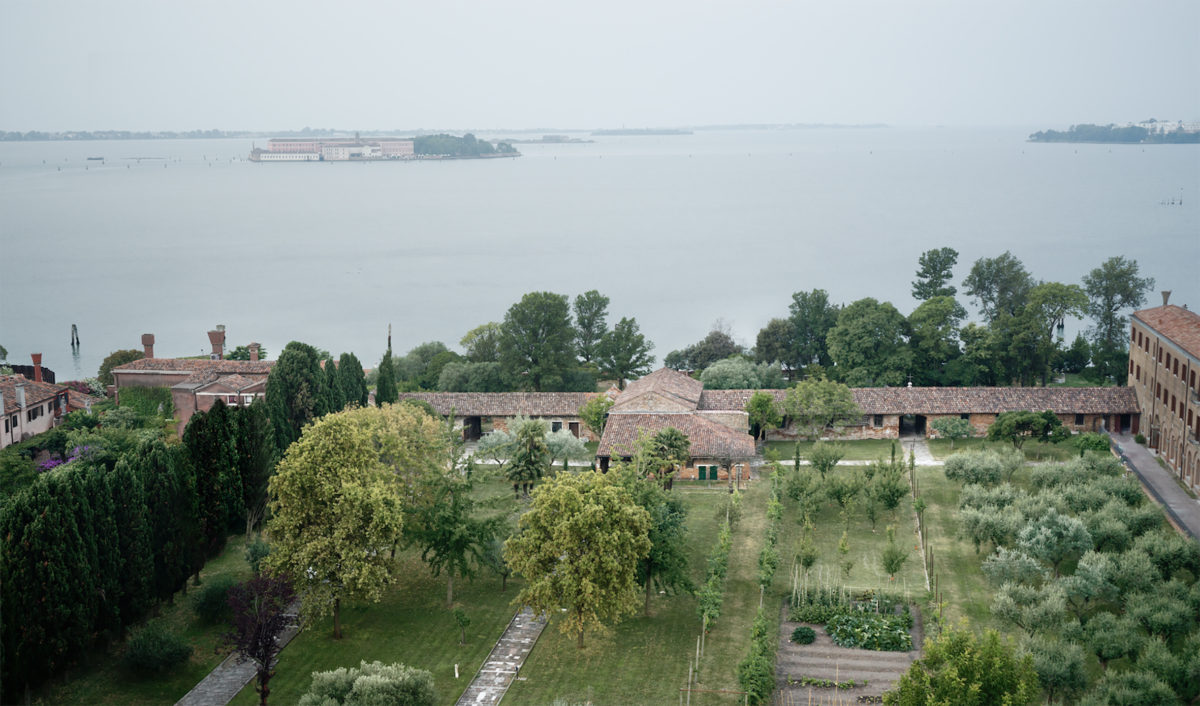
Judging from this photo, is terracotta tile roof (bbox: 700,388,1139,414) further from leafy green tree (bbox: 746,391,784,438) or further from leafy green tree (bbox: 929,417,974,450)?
leafy green tree (bbox: 746,391,784,438)

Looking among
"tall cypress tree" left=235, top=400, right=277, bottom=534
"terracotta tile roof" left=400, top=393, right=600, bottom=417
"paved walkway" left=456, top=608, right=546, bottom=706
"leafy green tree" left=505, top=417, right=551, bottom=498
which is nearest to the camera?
A: "paved walkway" left=456, top=608, right=546, bottom=706

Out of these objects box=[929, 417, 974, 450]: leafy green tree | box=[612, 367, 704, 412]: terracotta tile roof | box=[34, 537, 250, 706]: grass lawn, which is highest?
box=[612, 367, 704, 412]: terracotta tile roof

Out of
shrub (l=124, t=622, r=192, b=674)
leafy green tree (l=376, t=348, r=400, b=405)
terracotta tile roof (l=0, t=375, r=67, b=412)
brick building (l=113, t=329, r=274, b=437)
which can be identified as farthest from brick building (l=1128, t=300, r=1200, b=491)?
terracotta tile roof (l=0, t=375, r=67, b=412)

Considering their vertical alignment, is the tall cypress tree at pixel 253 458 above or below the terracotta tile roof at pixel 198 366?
below

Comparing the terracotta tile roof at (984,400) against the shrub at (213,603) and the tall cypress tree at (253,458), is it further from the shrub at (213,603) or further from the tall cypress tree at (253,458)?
the shrub at (213,603)

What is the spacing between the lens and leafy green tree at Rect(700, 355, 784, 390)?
4916 cm

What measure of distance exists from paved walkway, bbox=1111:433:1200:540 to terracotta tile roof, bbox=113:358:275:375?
3386 centimetres

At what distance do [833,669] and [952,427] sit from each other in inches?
837


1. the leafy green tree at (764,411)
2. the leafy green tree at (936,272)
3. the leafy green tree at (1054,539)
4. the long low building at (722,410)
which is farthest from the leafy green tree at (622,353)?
the leafy green tree at (1054,539)

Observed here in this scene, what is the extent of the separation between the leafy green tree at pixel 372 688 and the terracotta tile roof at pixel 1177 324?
92.9 ft

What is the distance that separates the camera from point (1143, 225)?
11819cm

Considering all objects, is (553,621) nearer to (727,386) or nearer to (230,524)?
(230,524)

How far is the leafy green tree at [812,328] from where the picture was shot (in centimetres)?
5584

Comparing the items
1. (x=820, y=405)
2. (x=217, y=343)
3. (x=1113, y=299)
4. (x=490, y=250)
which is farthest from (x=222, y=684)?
(x=490, y=250)
